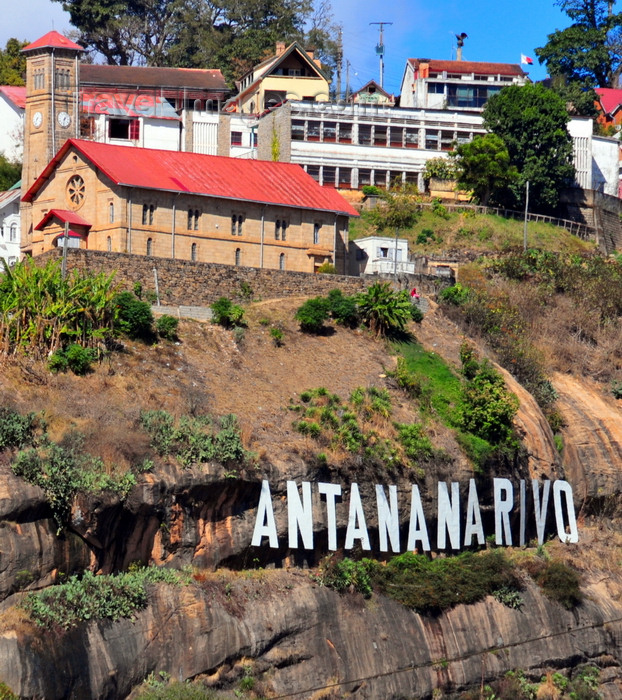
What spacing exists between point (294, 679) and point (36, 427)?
11261 millimetres

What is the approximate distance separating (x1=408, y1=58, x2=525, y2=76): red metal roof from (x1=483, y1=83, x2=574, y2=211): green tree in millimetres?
15702

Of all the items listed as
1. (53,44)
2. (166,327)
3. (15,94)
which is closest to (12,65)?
(15,94)

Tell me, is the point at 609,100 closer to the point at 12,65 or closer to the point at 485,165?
the point at 485,165

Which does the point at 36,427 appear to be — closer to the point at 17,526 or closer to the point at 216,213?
the point at 17,526

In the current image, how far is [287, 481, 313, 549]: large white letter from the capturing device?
155 feet

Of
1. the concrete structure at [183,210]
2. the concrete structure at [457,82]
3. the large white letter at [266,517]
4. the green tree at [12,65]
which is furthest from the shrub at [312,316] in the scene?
the green tree at [12,65]

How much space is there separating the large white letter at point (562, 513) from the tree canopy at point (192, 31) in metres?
51.6

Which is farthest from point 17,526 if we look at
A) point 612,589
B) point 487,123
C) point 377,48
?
point 377,48

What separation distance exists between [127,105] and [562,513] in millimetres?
37903

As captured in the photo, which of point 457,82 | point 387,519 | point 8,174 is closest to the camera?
point 387,519

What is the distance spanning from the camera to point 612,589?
177 ft

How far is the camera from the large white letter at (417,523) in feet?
167

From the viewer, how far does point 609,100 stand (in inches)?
4193

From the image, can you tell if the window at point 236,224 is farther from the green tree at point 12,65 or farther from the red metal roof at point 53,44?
the green tree at point 12,65
